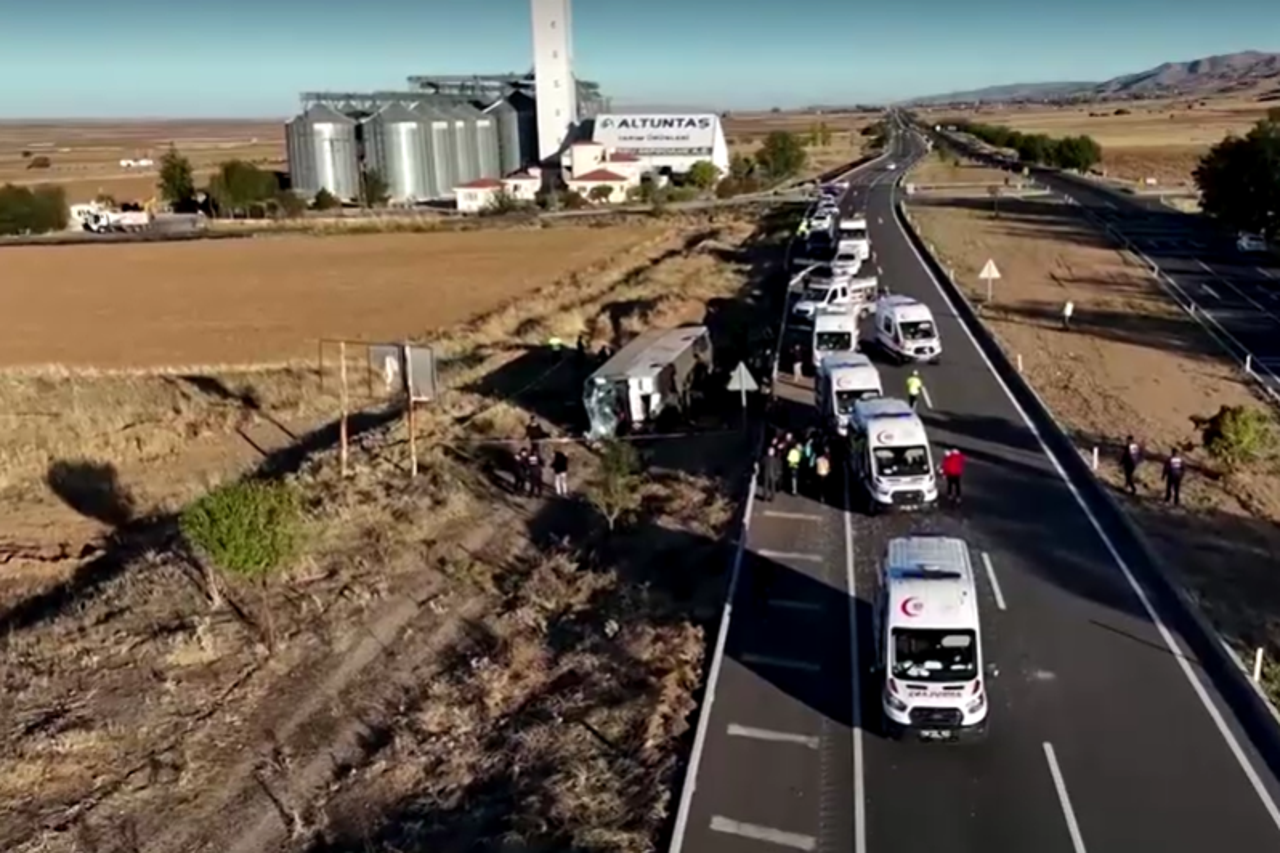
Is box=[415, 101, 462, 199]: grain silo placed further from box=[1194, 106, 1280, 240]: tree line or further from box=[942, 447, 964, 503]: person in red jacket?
box=[942, 447, 964, 503]: person in red jacket

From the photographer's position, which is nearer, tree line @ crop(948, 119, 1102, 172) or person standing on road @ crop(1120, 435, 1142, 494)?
person standing on road @ crop(1120, 435, 1142, 494)

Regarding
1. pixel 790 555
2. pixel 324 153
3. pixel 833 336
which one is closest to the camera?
pixel 790 555

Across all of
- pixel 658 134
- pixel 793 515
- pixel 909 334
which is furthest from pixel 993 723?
pixel 658 134

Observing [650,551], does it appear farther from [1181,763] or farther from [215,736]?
[1181,763]

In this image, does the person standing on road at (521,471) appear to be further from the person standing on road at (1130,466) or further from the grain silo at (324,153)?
the grain silo at (324,153)

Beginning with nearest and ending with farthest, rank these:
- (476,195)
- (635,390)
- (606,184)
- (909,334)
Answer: (635,390), (909,334), (476,195), (606,184)

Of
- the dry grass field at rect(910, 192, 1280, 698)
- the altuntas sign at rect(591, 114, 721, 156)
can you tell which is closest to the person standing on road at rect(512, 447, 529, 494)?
the dry grass field at rect(910, 192, 1280, 698)

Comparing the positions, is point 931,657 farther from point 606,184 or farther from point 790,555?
point 606,184

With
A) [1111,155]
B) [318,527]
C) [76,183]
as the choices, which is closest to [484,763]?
[318,527]
